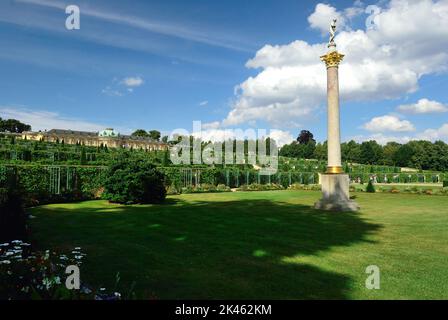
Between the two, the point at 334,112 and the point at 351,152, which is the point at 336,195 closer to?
the point at 334,112

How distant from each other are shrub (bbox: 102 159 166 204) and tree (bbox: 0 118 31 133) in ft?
497

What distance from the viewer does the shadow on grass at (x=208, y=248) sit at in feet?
18.8

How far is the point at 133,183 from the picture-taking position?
60.0ft

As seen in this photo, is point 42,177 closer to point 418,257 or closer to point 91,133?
point 418,257

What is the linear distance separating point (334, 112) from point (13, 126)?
554ft

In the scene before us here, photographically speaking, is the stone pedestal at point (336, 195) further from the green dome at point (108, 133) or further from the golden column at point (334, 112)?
the green dome at point (108, 133)

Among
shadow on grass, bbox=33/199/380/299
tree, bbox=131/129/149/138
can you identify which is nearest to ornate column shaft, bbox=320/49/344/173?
shadow on grass, bbox=33/199/380/299

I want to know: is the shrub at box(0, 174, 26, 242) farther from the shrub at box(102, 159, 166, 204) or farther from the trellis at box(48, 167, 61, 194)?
the trellis at box(48, 167, 61, 194)

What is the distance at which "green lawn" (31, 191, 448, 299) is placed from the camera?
18.8 feet

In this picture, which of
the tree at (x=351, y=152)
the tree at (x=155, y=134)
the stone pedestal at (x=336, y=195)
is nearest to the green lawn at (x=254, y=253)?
the stone pedestal at (x=336, y=195)

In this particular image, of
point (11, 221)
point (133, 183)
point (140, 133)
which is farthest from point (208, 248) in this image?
point (140, 133)

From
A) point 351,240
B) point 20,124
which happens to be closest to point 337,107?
point 351,240

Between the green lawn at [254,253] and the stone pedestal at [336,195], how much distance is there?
3.40m

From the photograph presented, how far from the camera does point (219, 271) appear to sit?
6.54m
